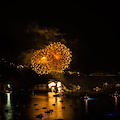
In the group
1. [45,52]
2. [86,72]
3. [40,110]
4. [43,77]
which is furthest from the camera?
[86,72]

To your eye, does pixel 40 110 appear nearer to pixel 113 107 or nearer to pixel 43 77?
pixel 113 107

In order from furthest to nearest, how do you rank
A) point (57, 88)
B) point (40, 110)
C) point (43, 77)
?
point (43, 77) < point (57, 88) < point (40, 110)

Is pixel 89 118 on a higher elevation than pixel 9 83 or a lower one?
lower

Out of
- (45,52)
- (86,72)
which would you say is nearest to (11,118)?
A: (45,52)

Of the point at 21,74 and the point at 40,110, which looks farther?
the point at 21,74

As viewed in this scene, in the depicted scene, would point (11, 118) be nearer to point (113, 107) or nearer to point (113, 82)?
point (113, 107)

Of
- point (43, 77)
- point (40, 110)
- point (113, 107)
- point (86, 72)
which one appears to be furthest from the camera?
point (86, 72)

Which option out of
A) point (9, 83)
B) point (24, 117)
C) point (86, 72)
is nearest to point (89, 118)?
point (24, 117)

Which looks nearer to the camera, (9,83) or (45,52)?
(45,52)

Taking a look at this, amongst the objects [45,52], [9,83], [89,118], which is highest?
[45,52]
